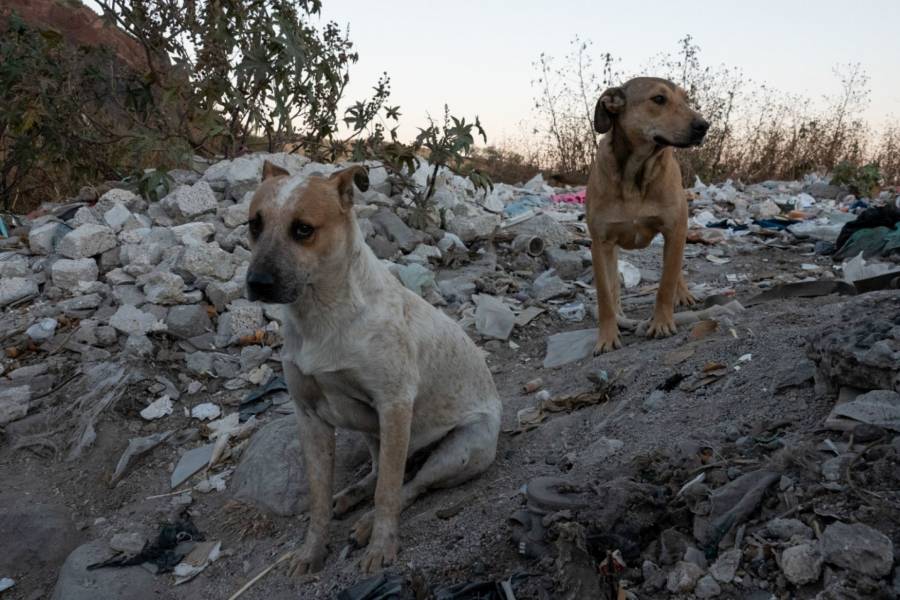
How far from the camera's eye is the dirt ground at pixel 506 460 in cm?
296

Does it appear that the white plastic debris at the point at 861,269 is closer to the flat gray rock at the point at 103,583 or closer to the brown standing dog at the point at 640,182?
the brown standing dog at the point at 640,182

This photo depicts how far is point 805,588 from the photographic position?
6.77 ft

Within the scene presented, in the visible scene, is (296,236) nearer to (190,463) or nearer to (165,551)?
(165,551)

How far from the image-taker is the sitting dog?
299cm

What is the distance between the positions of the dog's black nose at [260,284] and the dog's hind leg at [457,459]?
1.21 metres

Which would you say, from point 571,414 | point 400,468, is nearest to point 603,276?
point 571,414

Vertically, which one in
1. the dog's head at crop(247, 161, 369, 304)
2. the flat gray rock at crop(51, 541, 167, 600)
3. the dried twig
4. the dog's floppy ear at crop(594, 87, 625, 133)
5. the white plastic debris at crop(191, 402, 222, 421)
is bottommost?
the flat gray rock at crop(51, 541, 167, 600)

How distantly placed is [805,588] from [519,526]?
3.30 feet

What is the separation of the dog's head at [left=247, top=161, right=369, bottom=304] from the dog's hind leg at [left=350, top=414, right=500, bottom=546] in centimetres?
108

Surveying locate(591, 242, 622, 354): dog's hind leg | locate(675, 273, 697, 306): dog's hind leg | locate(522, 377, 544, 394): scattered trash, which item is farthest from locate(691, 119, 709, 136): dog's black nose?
locate(522, 377, 544, 394): scattered trash

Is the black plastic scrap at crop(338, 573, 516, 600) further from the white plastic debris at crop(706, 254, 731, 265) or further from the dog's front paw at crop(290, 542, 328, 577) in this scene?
the white plastic debris at crop(706, 254, 731, 265)

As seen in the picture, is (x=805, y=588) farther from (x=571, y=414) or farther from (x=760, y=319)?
(x=760, y=319)

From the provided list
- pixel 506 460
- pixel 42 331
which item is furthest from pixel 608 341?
pixel 42 331

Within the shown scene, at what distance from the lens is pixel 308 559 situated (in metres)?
3.33
